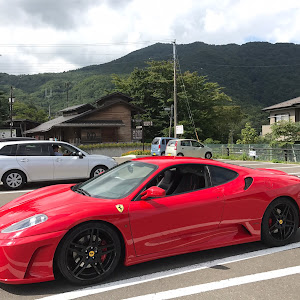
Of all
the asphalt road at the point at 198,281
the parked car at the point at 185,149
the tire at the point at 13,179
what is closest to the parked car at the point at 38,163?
the tire at the point at 13,179

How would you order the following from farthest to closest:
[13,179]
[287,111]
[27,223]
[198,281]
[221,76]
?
1. [221,76]
2. [287,111]
3. [13,179]
4. [198,281]
5. [27,223]

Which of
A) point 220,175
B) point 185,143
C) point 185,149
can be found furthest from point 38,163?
point 185,143

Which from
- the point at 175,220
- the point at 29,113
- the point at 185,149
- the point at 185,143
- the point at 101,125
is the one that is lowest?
the point at 175,220

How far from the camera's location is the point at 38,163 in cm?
956

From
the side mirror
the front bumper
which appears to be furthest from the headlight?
the side mirror

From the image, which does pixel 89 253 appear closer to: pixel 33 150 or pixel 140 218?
pixel 140 218

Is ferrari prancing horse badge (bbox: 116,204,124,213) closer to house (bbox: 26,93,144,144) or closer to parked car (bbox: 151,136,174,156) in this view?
parked car (bbox: 151,136,174,156)

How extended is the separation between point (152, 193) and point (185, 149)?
20534 mm

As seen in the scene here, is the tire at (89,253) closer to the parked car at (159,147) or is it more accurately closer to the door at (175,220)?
the door at (175,220)

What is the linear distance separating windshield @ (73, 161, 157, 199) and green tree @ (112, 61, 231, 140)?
42.7m

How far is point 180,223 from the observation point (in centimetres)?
358

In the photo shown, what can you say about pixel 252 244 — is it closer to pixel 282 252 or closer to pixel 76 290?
pixel 282 252

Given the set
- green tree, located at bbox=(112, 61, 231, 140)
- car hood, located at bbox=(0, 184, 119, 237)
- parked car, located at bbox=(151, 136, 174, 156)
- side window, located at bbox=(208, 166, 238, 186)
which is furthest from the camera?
green tree, located at bbox=(112, 61, 231, 140)

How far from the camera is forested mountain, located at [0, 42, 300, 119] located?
77.5 meters
